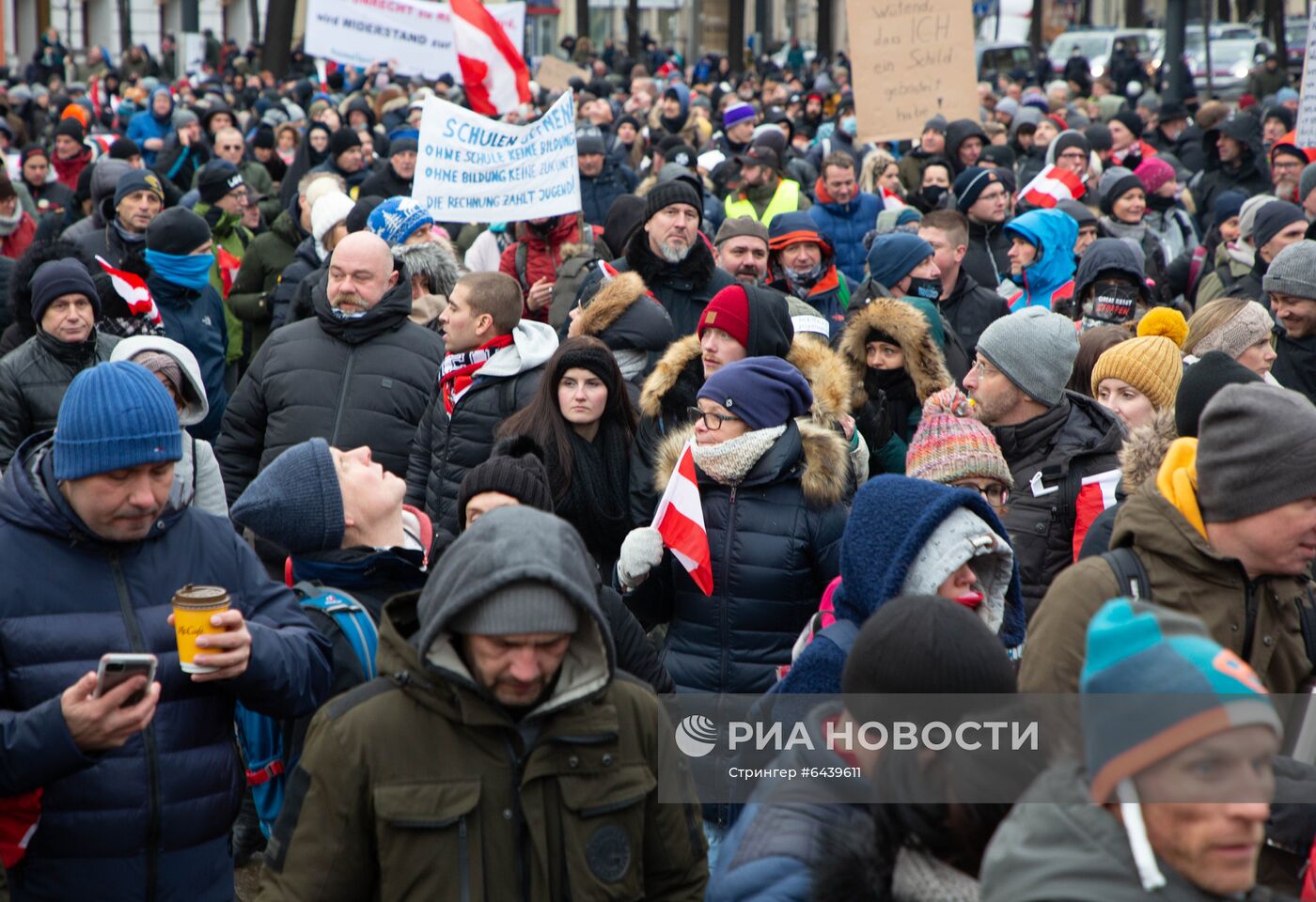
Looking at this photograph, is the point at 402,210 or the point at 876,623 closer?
the point at 876,623

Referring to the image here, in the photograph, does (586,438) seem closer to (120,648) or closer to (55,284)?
(55,284)

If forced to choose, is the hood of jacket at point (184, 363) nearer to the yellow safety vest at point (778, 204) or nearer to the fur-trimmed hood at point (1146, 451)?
the fur-trimmed hood at point (1146, 451)

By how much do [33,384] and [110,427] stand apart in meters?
2.77

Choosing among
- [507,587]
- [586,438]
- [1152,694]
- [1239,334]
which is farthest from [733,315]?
[1152,694]

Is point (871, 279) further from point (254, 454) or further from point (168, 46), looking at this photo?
point (168, 46)

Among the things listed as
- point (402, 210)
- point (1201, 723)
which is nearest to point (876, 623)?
point (1201, 723)

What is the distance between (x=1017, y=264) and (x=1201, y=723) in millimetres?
6877

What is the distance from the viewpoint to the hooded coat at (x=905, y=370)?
6203 mm

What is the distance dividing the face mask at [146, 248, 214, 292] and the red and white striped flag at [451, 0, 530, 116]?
16.2 ft

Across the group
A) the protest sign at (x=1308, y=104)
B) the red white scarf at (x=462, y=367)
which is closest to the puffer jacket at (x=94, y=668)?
the red white scarf at (x=462, y=367)

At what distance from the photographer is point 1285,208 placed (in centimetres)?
809

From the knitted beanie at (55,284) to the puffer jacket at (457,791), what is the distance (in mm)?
3600

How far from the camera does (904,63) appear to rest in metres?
12.7

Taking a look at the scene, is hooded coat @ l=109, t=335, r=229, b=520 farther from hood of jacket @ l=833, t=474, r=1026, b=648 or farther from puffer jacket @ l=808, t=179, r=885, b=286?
puffer jacket @ l=808, t=179, r=885, b=286
